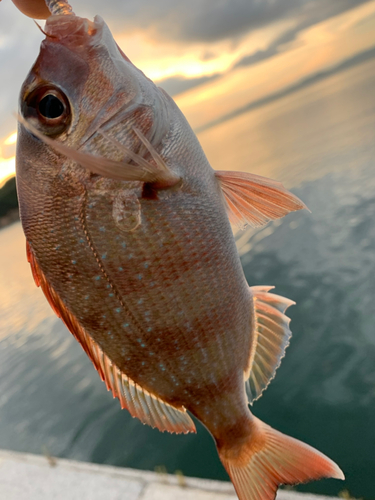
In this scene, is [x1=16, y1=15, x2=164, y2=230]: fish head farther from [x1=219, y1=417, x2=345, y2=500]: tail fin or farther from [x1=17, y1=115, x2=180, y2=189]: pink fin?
[x1=219, y1=417, x2=345, y2=500]: tail fin

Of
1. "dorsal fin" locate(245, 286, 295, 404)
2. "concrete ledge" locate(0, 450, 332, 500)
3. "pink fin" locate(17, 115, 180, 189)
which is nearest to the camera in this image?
"pink fin" locate(17, 115, 180, 189)

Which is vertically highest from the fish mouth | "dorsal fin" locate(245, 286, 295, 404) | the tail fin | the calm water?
→ the fish mouth

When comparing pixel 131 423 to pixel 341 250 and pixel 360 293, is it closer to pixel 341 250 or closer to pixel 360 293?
pixel 360 293

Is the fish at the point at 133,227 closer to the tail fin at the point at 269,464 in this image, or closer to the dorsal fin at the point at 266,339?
the tail fin at the point at 269,464

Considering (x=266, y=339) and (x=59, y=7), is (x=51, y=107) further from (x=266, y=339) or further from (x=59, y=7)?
(x=266, y=339)

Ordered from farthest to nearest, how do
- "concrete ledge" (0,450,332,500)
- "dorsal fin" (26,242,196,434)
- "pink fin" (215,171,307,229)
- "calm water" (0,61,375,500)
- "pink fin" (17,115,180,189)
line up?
"calm water" (0,61,375,500), "concrete ledge" (0,450,332,500), "pink fin" (215,171,307,229), "dorsal fin" (26,242,196,434), "pink fin" (17,115,180,189)

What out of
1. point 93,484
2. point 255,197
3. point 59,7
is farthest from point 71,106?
point 93,484

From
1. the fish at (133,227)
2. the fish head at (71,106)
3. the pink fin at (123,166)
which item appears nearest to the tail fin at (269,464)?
the fish at (133,227)

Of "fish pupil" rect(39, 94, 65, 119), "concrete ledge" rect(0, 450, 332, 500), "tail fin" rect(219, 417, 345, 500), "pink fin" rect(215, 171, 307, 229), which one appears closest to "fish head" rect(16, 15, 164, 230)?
"fish pupil" rect(39, 94, 65, 119)
